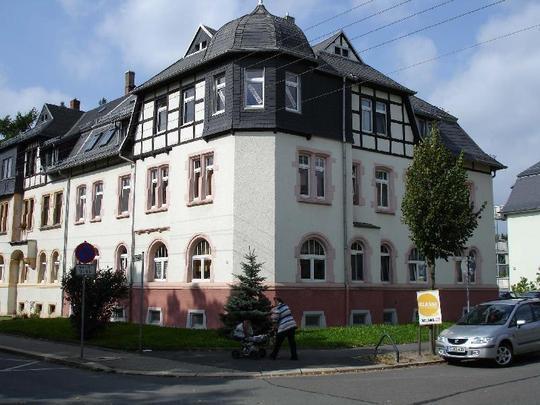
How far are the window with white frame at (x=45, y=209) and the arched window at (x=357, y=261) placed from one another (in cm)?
1879

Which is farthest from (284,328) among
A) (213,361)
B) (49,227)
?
(49,227)

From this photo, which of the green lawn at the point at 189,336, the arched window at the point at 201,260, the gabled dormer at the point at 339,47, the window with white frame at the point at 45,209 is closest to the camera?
the green lawn at the point at 189,336

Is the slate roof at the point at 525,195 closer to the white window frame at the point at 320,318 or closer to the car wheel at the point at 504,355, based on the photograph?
the white window frame at the point at 320,318

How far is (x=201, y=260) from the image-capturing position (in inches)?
939

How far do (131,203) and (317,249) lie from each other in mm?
9459

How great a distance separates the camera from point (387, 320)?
26.1 meters

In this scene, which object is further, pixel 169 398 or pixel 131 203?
pixel 131 203

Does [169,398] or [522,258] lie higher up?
[522,258]

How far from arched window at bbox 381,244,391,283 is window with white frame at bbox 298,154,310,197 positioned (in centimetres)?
511

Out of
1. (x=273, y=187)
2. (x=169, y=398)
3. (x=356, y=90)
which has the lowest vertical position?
(x=169, y=398)

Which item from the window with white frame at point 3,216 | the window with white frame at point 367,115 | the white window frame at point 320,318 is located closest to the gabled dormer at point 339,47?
the window with white frame at point 367,115

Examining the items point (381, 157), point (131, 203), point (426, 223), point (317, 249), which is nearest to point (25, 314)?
point (131, 203)

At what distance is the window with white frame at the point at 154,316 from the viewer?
83.1 feet

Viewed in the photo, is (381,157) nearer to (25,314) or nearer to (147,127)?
(147,127)
